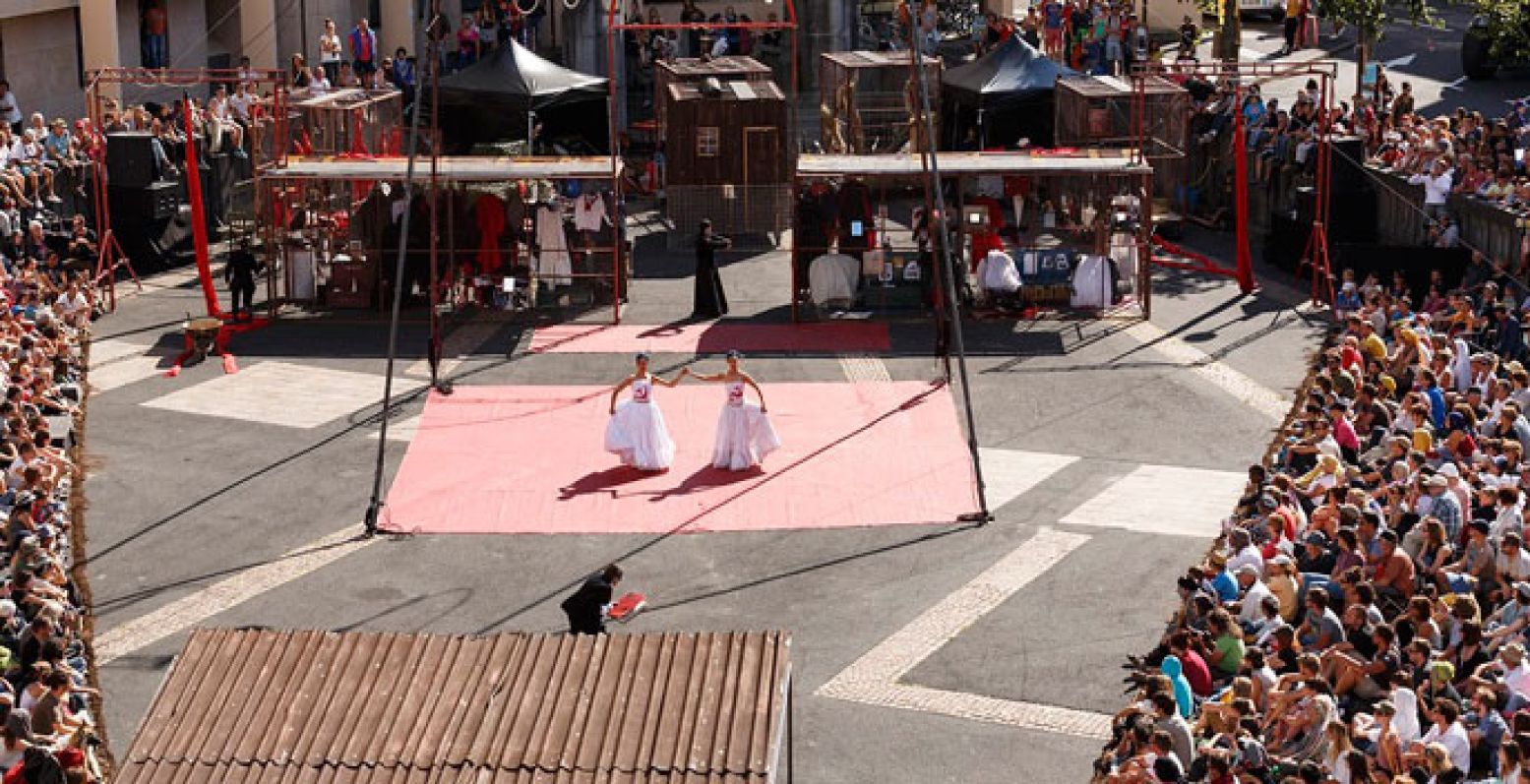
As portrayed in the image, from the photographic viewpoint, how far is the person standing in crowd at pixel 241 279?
36094 mm

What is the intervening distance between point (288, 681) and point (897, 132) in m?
29.3

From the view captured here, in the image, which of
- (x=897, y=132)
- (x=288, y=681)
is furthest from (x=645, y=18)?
(x=288, y=681)

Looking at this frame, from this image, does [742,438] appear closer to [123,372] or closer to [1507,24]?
[123,372]

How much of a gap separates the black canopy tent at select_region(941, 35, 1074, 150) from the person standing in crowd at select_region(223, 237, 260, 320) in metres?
13.4

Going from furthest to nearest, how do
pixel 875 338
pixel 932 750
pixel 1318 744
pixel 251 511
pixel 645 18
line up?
pixel 645 18 → pixel 875 338 → pixel 251 511 → pixel 932 750 → pixel 1318 744

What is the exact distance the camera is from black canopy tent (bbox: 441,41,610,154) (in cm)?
4344

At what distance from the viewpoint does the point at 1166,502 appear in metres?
27.2

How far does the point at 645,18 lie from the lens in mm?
52625

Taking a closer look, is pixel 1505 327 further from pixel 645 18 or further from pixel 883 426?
pixel 645 18

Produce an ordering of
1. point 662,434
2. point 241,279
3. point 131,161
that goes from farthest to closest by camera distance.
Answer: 1. point 131,161
2. point 241,279
3. point 662,434

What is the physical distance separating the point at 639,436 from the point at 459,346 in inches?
286

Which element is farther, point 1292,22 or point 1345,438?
point 1292,22

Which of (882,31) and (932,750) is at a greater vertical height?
(882,31)

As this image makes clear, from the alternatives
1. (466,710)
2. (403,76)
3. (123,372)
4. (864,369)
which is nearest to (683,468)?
(864,369)
